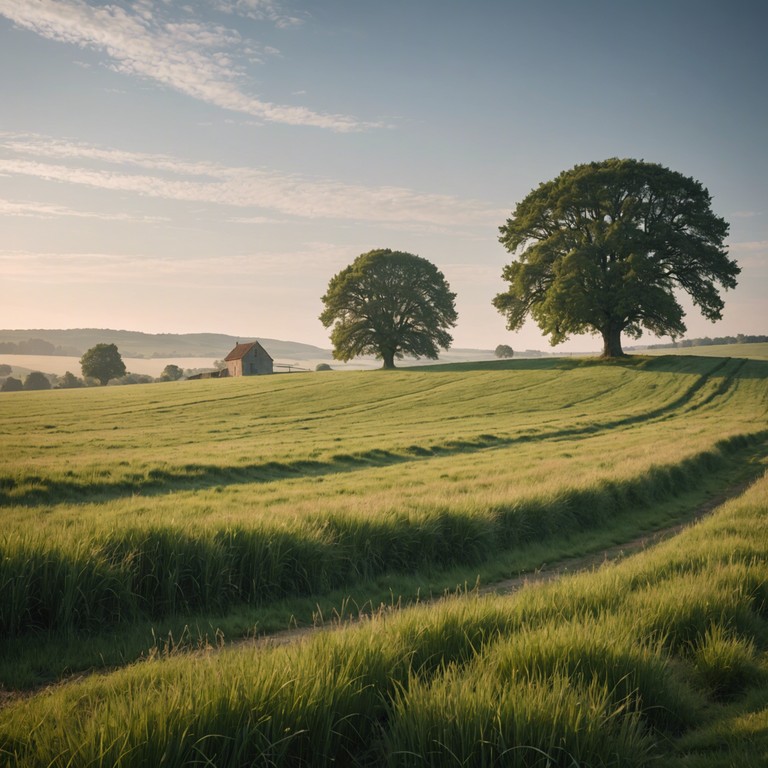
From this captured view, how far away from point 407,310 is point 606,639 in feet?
214

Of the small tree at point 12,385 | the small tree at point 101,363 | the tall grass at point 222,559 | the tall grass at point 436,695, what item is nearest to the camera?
the tall grass at point 436,695

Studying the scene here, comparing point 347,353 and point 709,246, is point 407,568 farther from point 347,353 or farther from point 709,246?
point 347,353

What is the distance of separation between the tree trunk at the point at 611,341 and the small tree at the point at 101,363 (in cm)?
7935

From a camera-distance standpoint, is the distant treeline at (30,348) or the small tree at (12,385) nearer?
the small tree at (12,385)

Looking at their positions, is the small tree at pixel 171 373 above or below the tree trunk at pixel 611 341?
Answer: below

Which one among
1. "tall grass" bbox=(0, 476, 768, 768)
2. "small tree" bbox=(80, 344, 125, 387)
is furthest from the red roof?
"tall grass" bbox=(0, 476, 768, 768)

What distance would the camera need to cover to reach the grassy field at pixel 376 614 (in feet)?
11.3

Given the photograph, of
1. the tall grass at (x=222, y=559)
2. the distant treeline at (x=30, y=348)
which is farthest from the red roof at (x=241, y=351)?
the distant treeline at (x=30, y=348)

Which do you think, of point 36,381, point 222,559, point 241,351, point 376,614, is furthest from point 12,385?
point 376,614

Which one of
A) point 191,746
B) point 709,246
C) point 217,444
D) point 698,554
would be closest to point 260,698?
point 191,746

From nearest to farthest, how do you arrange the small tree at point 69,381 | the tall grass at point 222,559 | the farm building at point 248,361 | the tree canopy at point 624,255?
the tall grass at point 222,559
the tree canopy at point 624,255
the farm building at point 248,361
the small tree at point 69,381

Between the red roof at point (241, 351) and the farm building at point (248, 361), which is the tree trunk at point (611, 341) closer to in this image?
the farm building at point (248, 361)

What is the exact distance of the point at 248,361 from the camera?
3580 inches

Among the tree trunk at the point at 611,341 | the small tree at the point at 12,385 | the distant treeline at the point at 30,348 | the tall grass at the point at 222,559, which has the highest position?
the distant treeline at the point at 30,348
